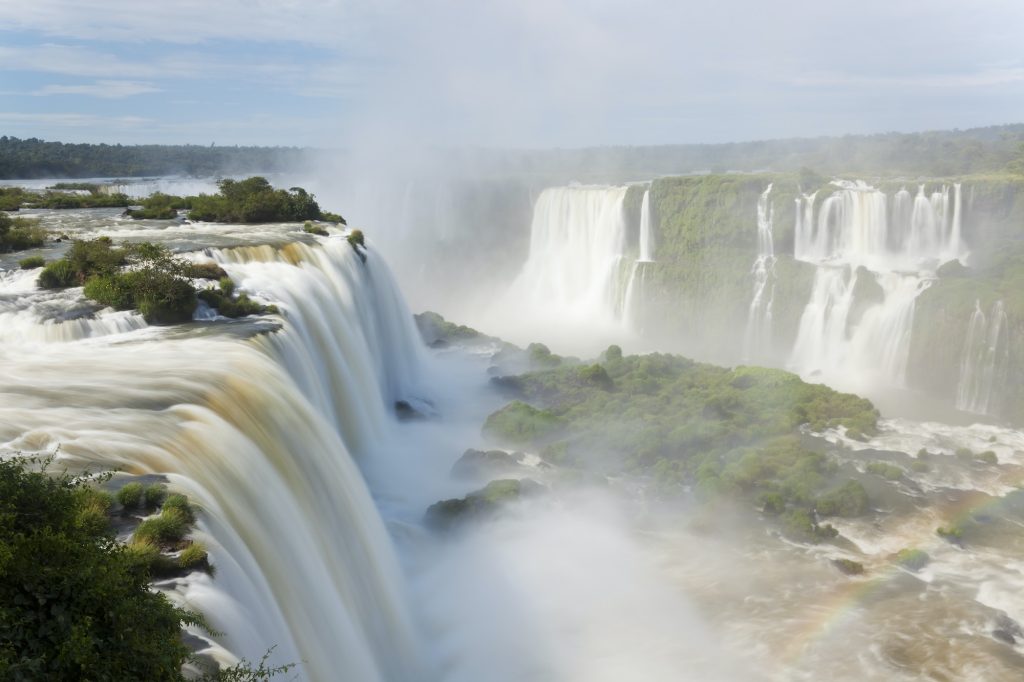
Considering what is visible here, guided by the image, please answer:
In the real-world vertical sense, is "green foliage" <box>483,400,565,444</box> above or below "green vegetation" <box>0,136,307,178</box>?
below

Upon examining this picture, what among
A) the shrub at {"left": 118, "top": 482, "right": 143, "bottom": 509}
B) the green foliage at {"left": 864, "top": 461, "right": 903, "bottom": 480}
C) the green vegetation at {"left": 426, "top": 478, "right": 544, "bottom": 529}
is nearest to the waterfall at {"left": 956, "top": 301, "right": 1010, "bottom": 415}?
the green foliage at {"left": 864, "top": 461, "right": 903, "bottom": 480}

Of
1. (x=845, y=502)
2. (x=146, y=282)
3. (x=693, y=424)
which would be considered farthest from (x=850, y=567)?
(x=146, y=282)

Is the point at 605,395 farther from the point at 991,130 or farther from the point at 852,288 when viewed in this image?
the point at 991,130

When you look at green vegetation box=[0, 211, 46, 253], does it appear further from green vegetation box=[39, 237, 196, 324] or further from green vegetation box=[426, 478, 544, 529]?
green vegetation box=[426, 478, 544, 529]

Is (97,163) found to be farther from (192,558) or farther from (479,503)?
(192,558)

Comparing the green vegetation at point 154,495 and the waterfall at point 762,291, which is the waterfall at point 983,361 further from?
the green vegetation at point 154,495
